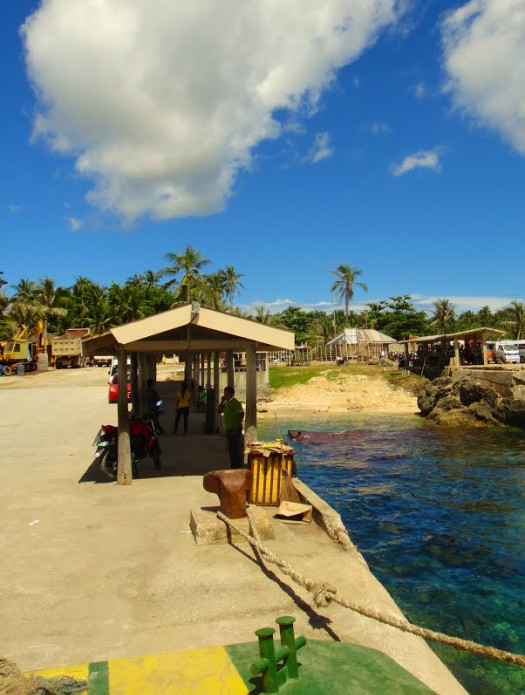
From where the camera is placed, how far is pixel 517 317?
243ft

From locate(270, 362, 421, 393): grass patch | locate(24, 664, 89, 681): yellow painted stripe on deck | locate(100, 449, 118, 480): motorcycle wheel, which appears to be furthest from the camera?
locate(270, 362, 421, 393): grass patch

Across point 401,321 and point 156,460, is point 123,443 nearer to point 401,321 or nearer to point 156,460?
point 156,460

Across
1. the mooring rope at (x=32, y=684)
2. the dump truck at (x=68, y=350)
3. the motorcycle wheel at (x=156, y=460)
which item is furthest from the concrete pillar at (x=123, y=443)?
the dump truck at (x=68, y=350)

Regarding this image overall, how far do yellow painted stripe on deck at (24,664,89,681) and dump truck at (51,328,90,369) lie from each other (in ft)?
173

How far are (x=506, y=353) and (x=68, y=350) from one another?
134 feet

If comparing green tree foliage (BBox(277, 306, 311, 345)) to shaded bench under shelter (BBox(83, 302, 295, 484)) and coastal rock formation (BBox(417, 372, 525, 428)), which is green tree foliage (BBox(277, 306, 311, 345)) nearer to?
coastal rock formation (BBox(417, 372, 525, 428))

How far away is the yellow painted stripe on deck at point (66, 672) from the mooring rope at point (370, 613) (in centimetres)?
189

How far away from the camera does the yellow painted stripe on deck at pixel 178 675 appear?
3539 mm

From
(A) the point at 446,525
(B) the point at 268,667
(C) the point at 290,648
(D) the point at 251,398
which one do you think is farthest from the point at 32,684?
(A) the point at 446,525

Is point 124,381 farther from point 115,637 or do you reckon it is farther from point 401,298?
point 401,298

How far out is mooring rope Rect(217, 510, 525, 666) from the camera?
11.1 feet

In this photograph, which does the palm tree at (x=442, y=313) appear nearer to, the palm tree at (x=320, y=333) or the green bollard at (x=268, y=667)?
the palm tree at (x=320, y=333)

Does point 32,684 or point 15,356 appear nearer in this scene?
point 32,684

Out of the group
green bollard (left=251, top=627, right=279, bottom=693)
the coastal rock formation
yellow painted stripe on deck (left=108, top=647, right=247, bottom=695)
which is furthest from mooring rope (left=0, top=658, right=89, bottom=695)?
the coastal rock formation
